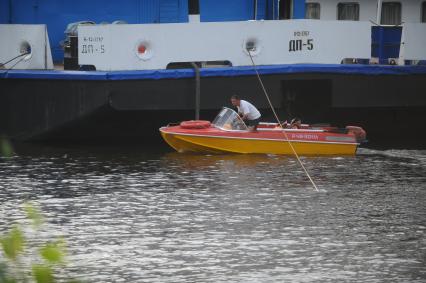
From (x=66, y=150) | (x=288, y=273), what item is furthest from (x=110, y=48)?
(x=288, y=273)

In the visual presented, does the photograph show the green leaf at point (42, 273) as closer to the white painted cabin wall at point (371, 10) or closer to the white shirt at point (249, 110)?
the white shirt at point (249, 110)

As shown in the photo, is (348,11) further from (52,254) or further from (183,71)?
(52,254)

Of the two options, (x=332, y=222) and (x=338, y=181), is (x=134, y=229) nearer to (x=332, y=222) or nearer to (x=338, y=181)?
(x=332, y=222)

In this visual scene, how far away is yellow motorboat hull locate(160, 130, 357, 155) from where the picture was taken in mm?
16812

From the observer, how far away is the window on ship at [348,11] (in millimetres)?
21406

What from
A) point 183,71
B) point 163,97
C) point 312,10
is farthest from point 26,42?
point 312,10

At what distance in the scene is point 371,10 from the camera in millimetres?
21266

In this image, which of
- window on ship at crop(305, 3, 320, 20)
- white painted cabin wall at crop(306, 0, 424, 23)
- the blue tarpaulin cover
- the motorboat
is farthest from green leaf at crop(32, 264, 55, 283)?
window on ship at crop(305, 3, 320, 20)

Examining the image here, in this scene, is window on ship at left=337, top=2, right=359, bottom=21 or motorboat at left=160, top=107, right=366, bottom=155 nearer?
motorboat at left=160, top=107, right=366, bottom=155

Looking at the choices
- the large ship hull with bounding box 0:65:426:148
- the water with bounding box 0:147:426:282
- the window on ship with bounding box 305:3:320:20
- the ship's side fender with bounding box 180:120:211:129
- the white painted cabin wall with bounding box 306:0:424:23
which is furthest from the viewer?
the window on ship with bounding box 305:3:320:20

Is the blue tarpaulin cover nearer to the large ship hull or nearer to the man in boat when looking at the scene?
the large ship hull

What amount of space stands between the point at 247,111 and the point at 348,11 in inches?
236

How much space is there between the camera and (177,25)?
17.8 m

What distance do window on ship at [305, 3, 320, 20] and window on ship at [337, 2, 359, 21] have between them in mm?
546
